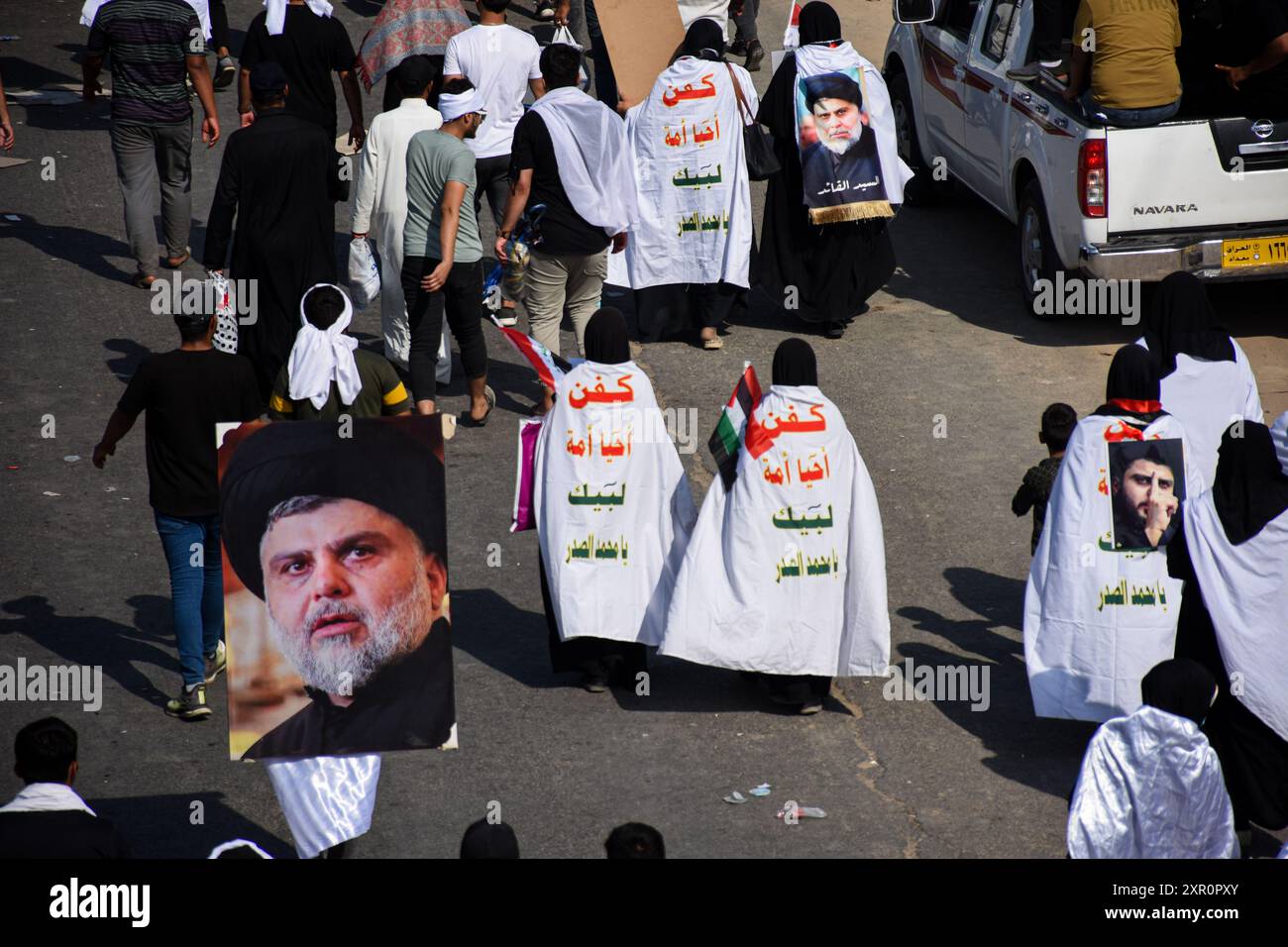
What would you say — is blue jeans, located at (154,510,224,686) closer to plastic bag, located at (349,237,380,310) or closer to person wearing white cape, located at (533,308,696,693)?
person wearing white cape, located at (533,308,696,693)

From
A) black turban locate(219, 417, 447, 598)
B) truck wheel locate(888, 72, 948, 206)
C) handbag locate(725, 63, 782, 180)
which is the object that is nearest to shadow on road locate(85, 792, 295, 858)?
black turban locate(219, 417, 447, 598)

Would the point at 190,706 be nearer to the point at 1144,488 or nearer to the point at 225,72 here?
the point at 1144,488

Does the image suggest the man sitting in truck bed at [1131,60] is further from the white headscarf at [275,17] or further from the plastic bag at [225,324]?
the plastic bag at [225,324]

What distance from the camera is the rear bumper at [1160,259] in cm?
1065

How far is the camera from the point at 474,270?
9609 millimetres

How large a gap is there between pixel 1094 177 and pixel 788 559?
14.9 ft

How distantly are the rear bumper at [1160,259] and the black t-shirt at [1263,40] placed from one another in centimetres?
86

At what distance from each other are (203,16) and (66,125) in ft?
10.2

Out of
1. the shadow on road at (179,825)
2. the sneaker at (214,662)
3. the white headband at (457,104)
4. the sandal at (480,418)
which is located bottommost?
the shadow on road at (179,825)

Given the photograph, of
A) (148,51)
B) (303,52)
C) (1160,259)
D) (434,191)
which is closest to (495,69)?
(303,52)

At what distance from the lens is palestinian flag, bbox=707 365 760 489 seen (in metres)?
7.29

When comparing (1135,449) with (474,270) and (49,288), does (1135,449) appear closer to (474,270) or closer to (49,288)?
(474,270)

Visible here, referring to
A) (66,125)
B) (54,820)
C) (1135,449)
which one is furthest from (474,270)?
(66,125)

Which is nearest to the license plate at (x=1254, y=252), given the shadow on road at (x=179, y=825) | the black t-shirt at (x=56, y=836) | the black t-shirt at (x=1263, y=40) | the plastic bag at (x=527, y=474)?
the black t-shirt at (x=1263, y=40)
